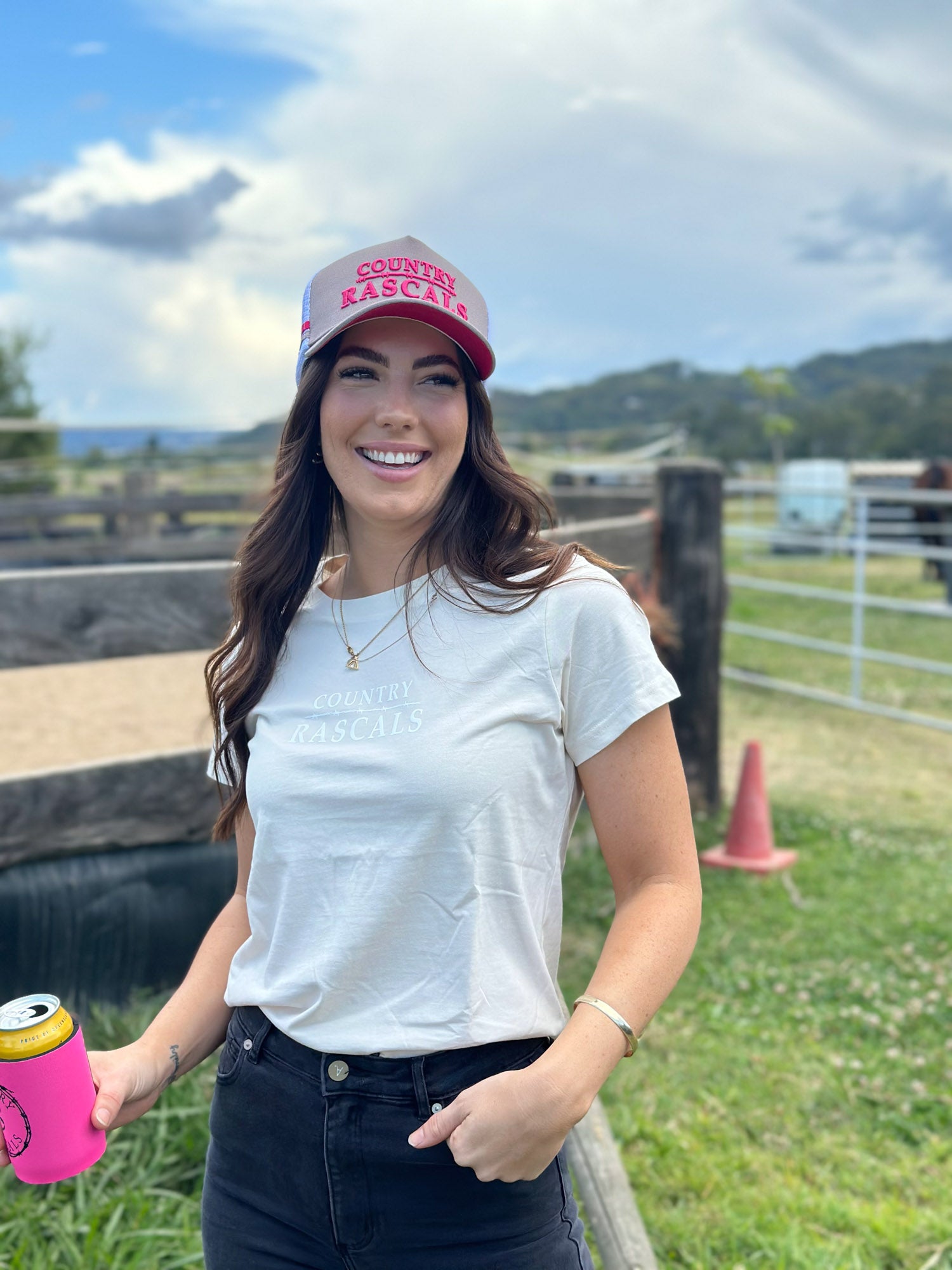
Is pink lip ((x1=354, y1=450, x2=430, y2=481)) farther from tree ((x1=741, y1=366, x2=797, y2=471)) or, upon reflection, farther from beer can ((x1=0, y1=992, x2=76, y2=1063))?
tree ((x1=741, y1=366, x2=797, y2=471))

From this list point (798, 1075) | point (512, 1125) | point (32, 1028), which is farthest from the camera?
point (798, 1075)

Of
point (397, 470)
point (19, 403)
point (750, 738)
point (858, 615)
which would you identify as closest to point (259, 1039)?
point (397, 470)

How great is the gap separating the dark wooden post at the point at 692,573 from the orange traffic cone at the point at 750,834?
26cm

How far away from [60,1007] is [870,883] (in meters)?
3.61

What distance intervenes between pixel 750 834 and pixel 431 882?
11.1 ft

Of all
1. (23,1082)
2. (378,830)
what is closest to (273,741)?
(378,830)

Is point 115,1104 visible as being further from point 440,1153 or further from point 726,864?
point 726,864

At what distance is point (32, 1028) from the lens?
1168 millimetres

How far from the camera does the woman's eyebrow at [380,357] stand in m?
1.41

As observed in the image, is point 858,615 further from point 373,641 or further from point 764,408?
point 764,408

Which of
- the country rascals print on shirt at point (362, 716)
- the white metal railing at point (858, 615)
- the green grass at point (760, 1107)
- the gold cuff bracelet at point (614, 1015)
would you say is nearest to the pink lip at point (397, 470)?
the country rascals print on shirt at point (362, 716)

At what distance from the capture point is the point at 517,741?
122 cm

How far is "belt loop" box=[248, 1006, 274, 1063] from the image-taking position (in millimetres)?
1304

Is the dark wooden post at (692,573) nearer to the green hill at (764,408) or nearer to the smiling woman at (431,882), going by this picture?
the smiling woman at (431,882)
